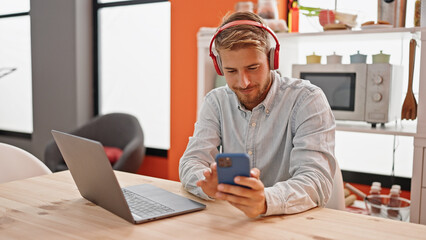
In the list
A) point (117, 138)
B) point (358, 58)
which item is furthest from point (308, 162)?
point (117, 138)

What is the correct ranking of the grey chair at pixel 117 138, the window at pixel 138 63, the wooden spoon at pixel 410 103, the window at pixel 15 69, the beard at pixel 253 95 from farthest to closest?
the window at pixel 15 69, the window at pixel 138 63, the grey chair at pixel 117 138, the wooden spoon at pixel 410 103, the beard at pixel 253 95

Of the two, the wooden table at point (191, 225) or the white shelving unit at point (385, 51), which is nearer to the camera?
the wooden table at point (191, 225)

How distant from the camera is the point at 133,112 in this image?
14.4ft

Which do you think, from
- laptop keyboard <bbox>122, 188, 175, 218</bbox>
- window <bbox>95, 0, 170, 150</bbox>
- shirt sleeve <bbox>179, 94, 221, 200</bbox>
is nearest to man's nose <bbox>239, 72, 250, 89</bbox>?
shirt sleeve <bbox>179, 94, 221, 200</bbox>

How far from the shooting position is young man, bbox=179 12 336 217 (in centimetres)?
134

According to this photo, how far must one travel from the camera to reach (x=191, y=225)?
1.16 meters

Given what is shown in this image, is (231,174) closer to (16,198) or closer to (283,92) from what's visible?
(283,92)

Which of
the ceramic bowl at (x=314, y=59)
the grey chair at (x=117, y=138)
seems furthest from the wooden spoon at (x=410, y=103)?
the grey chair at (x=117, y=138)

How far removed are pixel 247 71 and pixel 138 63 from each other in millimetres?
2852

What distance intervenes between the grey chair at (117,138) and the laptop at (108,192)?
2120 mm

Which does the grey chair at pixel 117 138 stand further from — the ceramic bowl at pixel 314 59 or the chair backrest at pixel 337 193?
the chair backrest at pixel 337 193

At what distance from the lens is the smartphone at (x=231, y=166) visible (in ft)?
3.59

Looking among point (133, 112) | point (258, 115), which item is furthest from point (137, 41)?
point (258, 115)

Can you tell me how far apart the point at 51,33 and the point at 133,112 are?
1.17m
